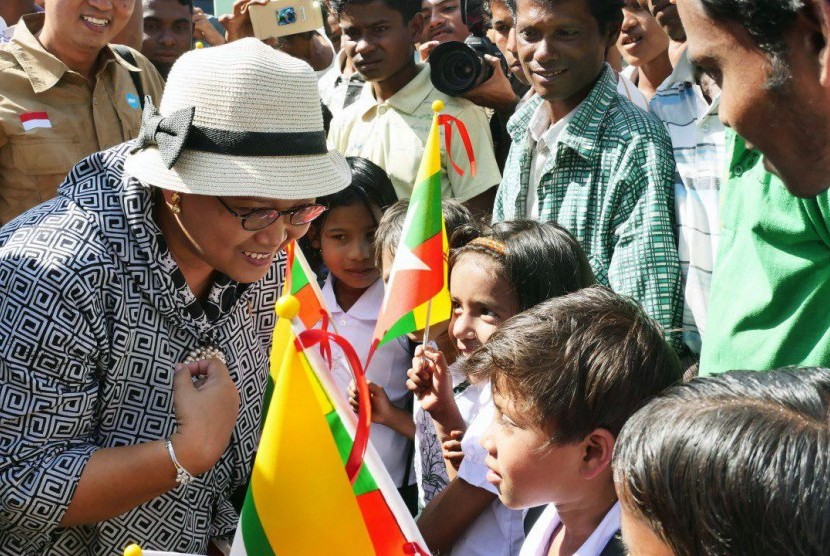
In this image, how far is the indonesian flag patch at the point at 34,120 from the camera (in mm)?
3936

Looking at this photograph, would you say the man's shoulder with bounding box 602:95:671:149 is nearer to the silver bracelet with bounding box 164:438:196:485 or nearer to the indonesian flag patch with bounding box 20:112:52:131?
the silver bracelet with bounding box 164:438:196:485

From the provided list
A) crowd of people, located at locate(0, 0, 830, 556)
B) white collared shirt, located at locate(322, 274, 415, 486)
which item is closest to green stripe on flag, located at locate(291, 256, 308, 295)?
white collared shirt, located at locate(322, 274, 415, 486)

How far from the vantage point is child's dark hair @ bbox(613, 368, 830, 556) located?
3.96 feet

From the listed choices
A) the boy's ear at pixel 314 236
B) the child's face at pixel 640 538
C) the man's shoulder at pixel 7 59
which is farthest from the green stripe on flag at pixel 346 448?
the man's shoulder at pixel 7 59

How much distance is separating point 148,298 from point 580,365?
91 cm

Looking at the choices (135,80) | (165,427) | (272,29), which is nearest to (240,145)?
(165,427)

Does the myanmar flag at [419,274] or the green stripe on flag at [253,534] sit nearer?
the green stripe on flag at [253,534]

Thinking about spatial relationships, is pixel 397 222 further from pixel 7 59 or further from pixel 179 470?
pixel 7 59

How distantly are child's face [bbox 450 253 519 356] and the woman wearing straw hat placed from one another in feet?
2.10

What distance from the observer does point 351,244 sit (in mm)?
3617

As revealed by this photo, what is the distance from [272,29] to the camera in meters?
5.35

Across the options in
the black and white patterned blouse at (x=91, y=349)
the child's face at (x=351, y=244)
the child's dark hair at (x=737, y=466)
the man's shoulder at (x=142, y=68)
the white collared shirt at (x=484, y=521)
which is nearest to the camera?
the child's dark hair at (x=737, y=466)

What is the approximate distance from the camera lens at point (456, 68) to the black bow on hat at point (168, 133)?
1.92 meters

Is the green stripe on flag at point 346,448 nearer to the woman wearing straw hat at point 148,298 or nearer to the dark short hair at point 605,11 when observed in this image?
the woman wearing straw hat at point 148,298
